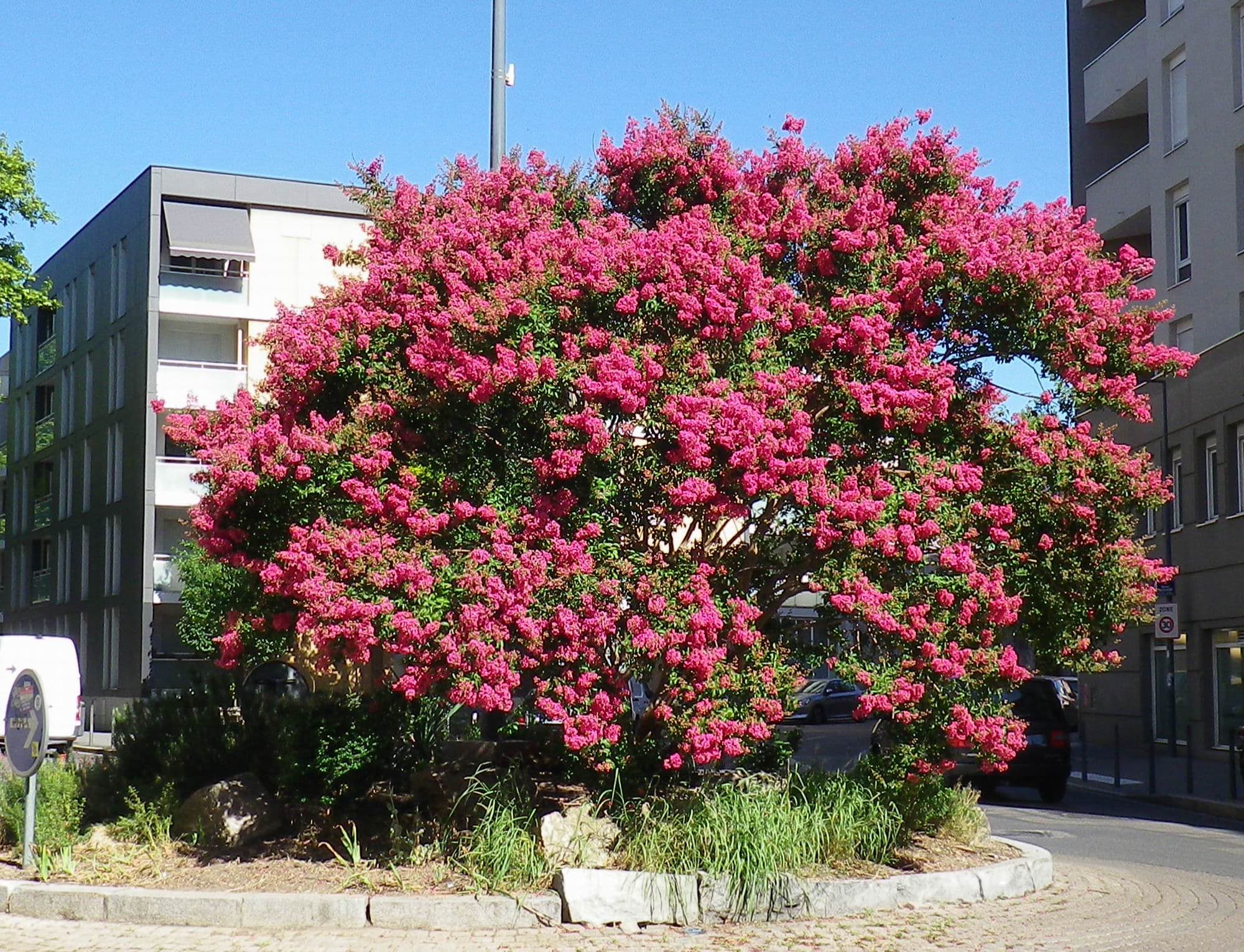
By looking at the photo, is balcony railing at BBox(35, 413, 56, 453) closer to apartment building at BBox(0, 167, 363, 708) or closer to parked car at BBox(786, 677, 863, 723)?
apartment building at BBox(0, 167, 363, 708)

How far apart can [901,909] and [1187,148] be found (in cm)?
2380

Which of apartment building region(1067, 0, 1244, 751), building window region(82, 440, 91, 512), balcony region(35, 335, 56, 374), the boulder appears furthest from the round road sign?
balcony region(35, 335, 56, 374)

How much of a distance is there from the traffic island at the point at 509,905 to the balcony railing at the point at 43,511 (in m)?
40.9

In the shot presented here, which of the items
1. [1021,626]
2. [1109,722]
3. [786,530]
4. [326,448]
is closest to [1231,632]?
[1109,722]

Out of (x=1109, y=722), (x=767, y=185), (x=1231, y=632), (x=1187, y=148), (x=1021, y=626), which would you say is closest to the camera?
(x=1021, y=626)

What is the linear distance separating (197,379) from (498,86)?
26507mm

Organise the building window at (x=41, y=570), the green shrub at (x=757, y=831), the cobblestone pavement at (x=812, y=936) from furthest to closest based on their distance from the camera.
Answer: the building window at (x=41, y=570) → the green shrub at (x=757, y=831) → the cobblestone pavement at (x=812, y=936)

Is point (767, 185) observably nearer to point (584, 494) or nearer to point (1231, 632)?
point (584, 494)

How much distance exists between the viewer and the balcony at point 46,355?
48.4 metres

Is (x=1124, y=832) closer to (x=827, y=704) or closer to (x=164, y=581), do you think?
(x=827, y=704)

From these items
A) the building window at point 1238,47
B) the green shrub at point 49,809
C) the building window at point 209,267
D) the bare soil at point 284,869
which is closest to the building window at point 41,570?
the building window at point 209,267

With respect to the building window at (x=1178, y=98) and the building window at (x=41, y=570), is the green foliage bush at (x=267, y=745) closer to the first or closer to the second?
the building window at (x=1178, y=98)

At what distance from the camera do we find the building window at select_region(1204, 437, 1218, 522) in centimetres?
2764

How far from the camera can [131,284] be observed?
40.8 meters
